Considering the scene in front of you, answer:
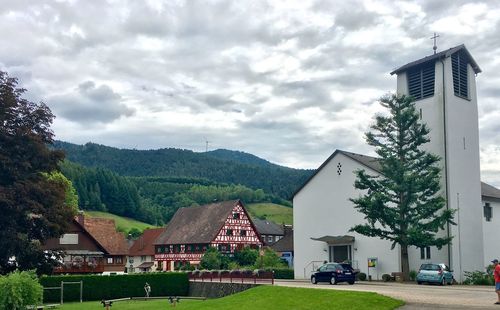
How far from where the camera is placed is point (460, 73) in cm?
4853

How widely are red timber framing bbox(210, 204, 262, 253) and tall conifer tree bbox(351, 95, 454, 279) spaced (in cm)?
3757

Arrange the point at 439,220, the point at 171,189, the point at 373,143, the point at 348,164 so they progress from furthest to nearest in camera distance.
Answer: the point at 171,189
the point at 348,164
the point at 373,143
the point at 439,220

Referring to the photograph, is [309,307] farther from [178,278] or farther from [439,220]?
[178,278]

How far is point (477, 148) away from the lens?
161 ft

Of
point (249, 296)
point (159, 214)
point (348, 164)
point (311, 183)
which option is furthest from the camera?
point (159, 214)

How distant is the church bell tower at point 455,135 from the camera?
4619cm

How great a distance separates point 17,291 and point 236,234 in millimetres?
56644

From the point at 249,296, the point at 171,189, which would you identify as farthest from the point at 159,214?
the point at 249,296

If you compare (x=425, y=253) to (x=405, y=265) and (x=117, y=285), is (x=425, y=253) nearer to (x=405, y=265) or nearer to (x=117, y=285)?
(x=405, y=265)

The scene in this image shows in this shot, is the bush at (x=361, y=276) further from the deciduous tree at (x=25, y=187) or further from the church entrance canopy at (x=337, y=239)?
the deciduous tree at (x=25, y=187)

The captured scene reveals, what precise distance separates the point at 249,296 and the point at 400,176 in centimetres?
1644

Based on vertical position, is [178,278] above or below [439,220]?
below

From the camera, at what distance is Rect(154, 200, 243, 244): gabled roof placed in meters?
79.4

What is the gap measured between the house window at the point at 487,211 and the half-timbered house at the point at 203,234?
119 ft
